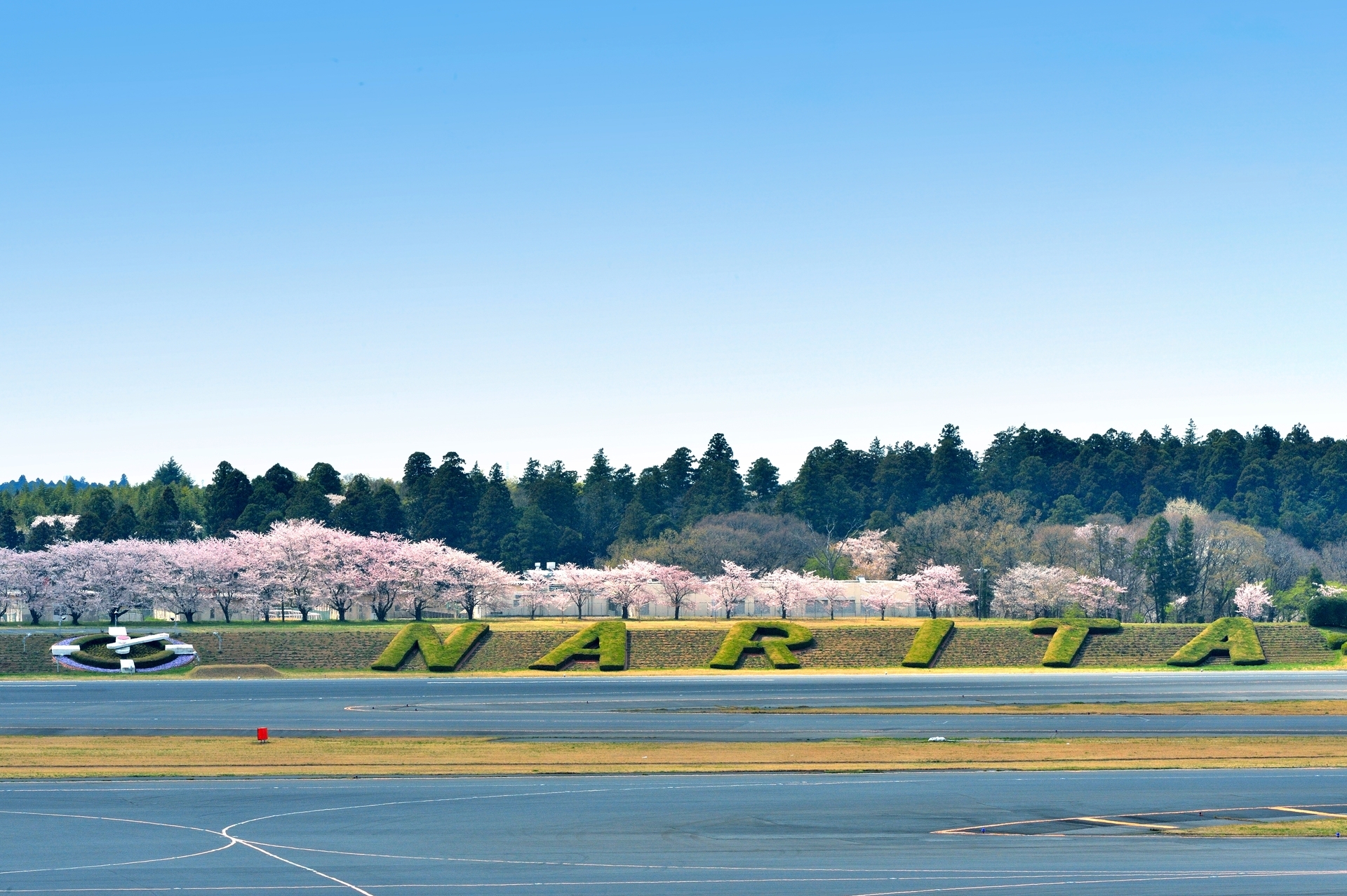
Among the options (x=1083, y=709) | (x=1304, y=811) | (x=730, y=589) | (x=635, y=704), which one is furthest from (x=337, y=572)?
(x=1304, y=811)

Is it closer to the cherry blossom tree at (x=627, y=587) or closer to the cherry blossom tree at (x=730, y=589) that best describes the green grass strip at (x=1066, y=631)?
the cherry blossom tree at (x=730, y=589)

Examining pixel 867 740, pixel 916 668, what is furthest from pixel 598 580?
pixel 867 740

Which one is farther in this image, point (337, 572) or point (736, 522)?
point (736, 522)

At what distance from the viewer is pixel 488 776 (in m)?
35.8

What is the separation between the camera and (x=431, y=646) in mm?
99750

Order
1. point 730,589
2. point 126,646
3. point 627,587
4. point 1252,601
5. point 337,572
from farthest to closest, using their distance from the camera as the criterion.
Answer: point 1252,601 < point 730,589 < point 627,587 < point 337,572 < point 126,646

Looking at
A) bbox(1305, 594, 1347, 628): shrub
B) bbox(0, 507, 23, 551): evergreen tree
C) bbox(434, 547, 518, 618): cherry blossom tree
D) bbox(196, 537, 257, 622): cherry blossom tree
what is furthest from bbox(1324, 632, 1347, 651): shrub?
bbox(0, 507, 23, 551): evergreen tree

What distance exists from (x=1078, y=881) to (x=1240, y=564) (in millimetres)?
134611

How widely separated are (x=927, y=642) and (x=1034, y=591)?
3254cm

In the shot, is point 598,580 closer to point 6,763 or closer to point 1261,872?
point 6,763

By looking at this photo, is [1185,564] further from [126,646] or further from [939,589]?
[126,646]

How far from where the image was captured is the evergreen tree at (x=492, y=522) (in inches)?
6339

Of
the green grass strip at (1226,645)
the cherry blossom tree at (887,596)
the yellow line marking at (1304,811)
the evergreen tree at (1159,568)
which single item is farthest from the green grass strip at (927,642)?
the yellow line marking at (1304,811)

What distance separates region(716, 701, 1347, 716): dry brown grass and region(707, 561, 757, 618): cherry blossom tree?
62.9 metres
